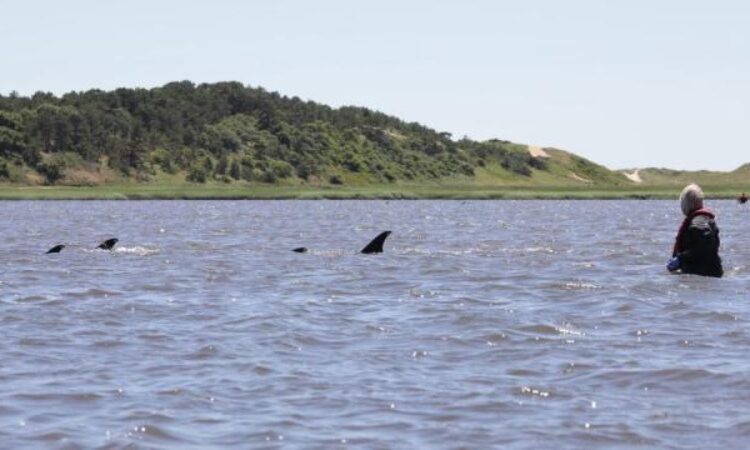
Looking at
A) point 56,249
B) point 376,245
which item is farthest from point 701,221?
point 56,249

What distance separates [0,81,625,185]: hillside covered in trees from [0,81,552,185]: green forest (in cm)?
15

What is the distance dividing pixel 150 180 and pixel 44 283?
391ft

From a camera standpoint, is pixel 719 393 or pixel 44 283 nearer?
pixel 719 393

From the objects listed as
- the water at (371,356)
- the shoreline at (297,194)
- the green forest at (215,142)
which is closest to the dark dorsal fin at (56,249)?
the water at (371,356)

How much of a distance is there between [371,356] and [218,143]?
14568 cm

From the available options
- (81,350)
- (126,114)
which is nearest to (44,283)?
(81,350)

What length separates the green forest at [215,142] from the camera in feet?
469

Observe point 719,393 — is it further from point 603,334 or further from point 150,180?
point 150,180

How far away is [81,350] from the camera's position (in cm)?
1586

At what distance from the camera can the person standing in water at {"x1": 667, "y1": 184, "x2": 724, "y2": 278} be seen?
74.6ft

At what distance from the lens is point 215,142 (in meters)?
159

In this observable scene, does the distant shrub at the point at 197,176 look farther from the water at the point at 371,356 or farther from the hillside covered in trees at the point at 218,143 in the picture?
the water at the point at 371,356

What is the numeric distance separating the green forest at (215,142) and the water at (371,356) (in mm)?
114775

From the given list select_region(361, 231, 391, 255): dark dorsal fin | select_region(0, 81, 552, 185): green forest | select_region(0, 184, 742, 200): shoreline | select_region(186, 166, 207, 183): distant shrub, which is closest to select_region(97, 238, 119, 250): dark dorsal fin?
select_region(361, 231, 391, 255): dark dorsal fin
